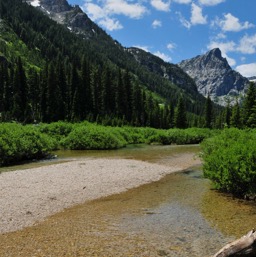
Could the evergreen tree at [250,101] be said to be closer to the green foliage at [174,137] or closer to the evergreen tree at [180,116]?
the green foliage at [174,137]

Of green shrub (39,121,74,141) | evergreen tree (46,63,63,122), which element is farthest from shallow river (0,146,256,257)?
evergreen tree (46,63,63,122)

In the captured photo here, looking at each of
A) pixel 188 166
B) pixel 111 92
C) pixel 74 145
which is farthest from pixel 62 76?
pixel 188 166

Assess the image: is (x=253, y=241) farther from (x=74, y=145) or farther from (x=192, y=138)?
(x=192, y=138)

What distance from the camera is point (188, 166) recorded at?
32.0 meters

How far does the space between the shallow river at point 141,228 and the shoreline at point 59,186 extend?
92cm

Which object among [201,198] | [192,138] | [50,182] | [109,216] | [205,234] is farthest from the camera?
[192,138]

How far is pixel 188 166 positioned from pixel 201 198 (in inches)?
547

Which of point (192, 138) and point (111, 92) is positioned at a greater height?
point (111, 92)

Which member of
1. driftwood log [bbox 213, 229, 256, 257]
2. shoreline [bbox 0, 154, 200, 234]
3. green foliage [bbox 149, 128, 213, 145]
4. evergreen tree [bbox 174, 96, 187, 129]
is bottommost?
shoreline [bbox 0, 154, 200, 234]

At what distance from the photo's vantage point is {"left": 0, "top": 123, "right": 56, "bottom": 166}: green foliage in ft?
108

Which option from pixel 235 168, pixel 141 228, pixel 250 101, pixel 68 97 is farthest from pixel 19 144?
pixel 68 97

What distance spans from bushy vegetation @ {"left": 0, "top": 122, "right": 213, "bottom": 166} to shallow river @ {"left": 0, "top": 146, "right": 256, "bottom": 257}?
742 inches

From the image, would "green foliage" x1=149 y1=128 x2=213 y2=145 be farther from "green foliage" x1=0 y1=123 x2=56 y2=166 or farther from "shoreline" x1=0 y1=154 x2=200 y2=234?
"shoreline" x1=0 y1=154 x2=200 y2=234

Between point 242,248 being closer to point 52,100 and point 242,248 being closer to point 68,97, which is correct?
point 52,100
